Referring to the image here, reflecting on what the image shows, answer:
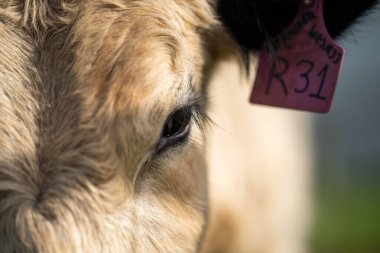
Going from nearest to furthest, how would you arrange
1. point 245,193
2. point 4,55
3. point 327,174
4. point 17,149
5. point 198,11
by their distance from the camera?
1. point 17,149
2. point 4,55
3. point 198,11
4. point 245,193
5. point 327,174

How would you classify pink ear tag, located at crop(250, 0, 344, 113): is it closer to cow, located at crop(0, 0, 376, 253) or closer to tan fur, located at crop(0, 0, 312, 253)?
cow, located at crop(0, 0, 376, 253)

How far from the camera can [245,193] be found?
163 inches

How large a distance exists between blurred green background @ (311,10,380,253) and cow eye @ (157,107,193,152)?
427 centimetres

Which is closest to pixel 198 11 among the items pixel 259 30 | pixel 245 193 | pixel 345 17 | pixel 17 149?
pixel 259 30

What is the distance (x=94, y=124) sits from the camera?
2145 millimetres

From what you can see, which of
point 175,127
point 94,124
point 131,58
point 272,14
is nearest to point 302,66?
point 272,14

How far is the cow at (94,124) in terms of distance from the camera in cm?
204

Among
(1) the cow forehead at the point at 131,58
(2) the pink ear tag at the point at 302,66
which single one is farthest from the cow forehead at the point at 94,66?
(2) the pink ear tag at the point at 302,66

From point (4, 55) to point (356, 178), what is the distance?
26.8 feet

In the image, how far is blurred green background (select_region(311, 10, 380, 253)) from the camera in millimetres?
7965

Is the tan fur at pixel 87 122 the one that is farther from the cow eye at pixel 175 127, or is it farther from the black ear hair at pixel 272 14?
the black ear hair at pixel 272 14

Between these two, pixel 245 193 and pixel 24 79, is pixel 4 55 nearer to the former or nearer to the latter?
pixel 24 79

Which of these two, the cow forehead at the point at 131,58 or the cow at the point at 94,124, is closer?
the cow at the point at 94,124

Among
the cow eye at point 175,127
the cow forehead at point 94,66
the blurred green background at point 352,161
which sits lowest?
the blurred green background at point 352,161
